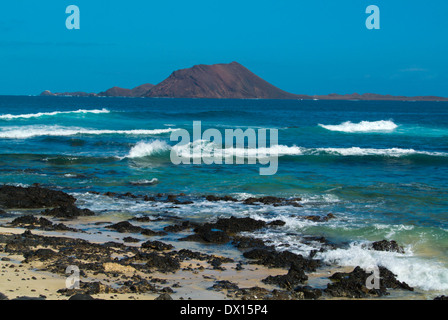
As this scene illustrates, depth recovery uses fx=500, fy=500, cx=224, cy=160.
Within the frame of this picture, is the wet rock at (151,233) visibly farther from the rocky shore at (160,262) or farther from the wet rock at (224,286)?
the wet rock at (224,286)

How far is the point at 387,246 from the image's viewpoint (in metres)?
9.46

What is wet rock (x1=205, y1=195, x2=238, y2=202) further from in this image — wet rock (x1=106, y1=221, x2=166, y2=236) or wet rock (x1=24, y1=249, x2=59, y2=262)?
wet rock (x1=24, y1=249, x2=59, y2=262)

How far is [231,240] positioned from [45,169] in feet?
37.1

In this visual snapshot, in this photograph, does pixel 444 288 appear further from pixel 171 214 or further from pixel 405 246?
pixel 171 214

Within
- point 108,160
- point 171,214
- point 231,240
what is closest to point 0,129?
point 108,160

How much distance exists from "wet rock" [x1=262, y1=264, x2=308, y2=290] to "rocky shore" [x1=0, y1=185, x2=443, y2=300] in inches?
0.6

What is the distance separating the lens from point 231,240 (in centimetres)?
999

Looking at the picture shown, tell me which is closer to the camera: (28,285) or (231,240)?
(28,285)

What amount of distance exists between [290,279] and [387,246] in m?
2.89

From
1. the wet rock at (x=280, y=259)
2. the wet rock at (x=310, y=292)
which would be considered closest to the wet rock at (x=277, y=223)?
the wet rock at (x=280, y=259)

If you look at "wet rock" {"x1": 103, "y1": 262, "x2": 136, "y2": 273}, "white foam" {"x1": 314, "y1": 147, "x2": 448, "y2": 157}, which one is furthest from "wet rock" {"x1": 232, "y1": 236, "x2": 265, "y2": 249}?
"white foam" {"x1": 314, "y1": 147, "x2": 448, "y2": 157}

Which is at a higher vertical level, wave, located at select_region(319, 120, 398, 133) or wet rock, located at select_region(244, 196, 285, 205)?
wave, located at select_region(319, 120, 398, 133)

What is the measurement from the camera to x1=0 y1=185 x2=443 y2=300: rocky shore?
22.2 feet

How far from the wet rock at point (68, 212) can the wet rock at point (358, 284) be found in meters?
6.33
